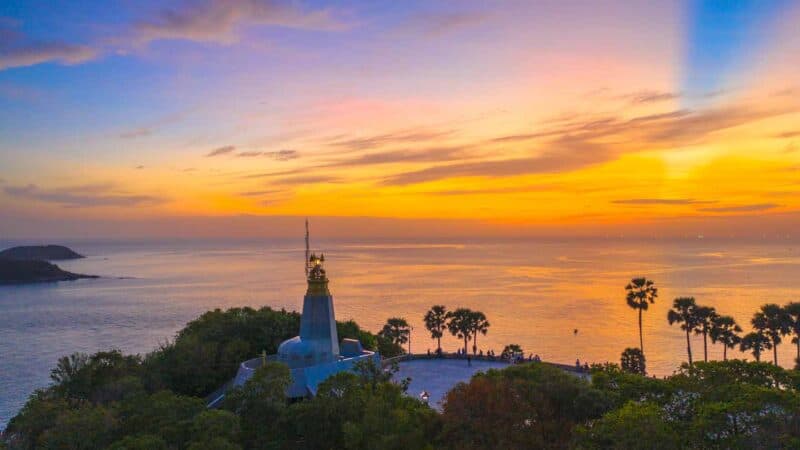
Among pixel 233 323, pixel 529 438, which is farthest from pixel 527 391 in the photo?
pixel 233 323

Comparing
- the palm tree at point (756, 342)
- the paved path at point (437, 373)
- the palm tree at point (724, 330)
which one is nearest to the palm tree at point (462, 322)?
the paved path at point (437, 373)

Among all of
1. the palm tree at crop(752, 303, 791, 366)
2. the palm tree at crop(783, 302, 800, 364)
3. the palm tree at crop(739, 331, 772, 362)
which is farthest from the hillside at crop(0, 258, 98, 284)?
the palm tree at crop(783, 302, 800, 364)

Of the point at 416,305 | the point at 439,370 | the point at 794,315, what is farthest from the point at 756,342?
the point at 416,305

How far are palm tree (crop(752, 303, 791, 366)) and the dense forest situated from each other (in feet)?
85.7

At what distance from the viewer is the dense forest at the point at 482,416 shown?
1648cm

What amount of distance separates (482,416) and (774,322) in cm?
3513

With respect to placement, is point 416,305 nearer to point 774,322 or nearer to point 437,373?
point 437,373

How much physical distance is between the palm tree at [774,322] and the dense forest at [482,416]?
26133 millimetres

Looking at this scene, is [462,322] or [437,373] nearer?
[437,373]

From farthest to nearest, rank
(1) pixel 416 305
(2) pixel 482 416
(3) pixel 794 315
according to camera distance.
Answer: (1) pixel 416 305 < (3) pixel 794 315 < (2) pixel 482 416

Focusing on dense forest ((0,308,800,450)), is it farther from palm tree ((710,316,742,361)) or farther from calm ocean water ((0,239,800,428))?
calm ocean water ((0,239,800,428))

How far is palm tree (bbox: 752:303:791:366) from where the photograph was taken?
42.6 m

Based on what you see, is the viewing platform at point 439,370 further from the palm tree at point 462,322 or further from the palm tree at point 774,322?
the palm tree at point 774,322

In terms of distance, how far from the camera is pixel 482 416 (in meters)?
19.0
